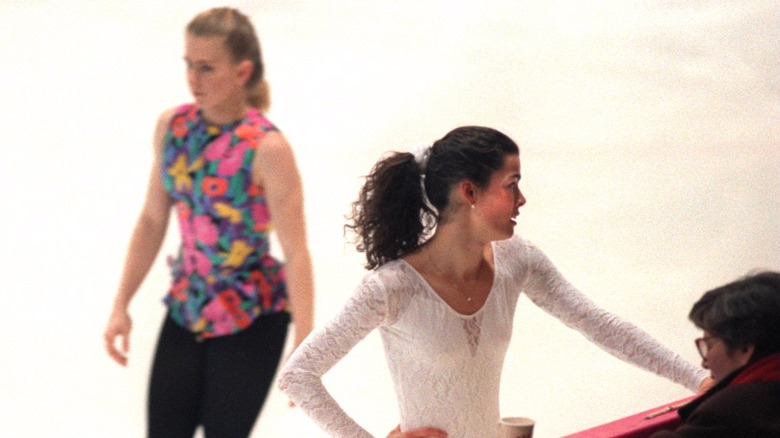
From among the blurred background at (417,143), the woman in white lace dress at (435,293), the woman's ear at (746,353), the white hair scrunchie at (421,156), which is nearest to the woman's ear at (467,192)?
the woman in white lace dress at (435,293)

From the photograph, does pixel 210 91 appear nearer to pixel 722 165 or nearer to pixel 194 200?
pixel 194 200

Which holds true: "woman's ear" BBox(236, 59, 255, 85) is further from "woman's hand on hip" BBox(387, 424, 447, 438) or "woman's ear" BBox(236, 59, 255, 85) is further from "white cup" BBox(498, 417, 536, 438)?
"white cup" BBox(498, 417, 536, 438)

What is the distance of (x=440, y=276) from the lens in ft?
10.6

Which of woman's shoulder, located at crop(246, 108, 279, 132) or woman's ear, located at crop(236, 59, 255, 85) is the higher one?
woman's ear, located at crop(236, 59, 255, 85)

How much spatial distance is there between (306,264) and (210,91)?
519 millimetres

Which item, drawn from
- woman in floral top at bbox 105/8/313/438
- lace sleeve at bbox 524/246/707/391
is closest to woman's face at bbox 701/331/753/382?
lace sleeve at bbox 524/246/707/391

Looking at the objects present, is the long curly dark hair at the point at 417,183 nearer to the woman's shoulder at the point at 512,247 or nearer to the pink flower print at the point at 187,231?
the woman's shoulder at the point at 512,247

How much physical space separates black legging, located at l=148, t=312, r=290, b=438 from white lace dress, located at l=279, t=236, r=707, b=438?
358mm

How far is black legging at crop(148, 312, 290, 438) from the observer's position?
3414 mm

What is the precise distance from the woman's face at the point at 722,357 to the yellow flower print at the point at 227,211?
1194 millimetres

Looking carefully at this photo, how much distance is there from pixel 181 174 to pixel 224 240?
214mm

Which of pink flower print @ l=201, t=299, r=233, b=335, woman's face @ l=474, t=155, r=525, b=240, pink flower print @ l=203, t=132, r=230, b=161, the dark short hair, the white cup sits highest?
pink flower print @ l=203, t=132, r=230, b=161

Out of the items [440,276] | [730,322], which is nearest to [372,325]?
[440,276]

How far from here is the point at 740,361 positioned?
2.94 m
